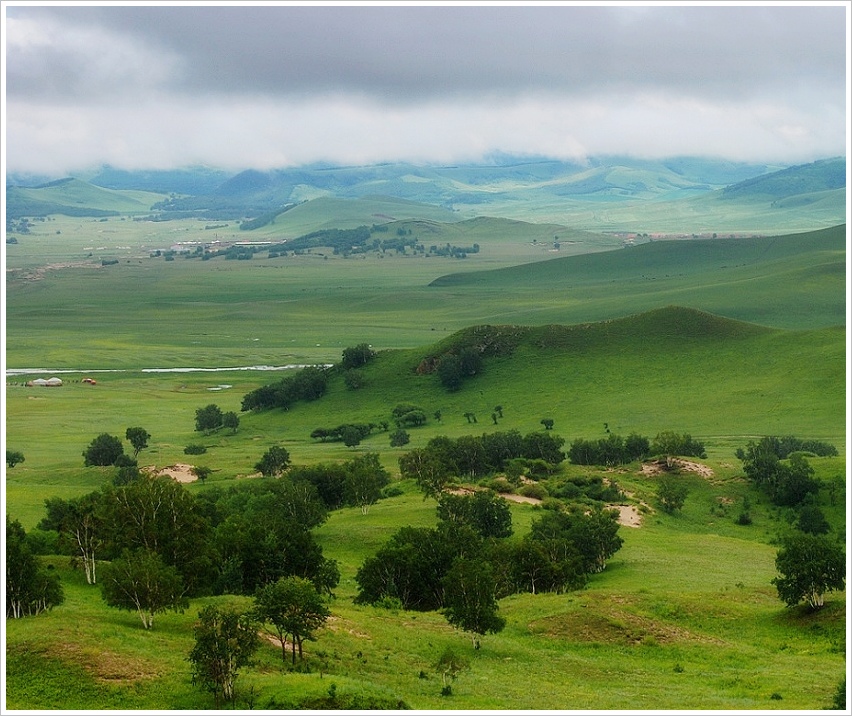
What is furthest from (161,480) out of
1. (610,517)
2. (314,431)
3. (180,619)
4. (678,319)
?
(678,319)

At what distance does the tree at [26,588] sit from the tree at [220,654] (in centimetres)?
1127

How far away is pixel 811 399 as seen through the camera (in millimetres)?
146500

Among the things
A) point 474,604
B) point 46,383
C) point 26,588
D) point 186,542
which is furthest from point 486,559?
point 46,383

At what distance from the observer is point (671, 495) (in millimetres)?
96000

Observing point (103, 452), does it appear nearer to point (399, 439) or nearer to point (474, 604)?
point (399, 439)

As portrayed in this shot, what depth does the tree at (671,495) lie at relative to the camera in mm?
95688

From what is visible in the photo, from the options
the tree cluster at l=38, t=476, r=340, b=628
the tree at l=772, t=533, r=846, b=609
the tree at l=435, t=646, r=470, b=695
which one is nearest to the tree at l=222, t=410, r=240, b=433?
the tree cluster at l=38, t=476, r=340, b=628

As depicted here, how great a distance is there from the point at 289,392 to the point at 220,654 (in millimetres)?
126229

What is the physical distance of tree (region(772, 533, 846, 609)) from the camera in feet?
189

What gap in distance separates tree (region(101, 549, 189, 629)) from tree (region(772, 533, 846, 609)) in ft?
109

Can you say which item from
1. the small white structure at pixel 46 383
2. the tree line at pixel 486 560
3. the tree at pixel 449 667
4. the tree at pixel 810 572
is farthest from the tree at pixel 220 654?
the small white structure at pixel 46 383

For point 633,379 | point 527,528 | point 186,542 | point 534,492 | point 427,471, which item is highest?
point 186,542

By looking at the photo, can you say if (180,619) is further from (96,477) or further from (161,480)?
(96,477)

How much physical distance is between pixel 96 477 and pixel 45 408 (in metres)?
56.9
